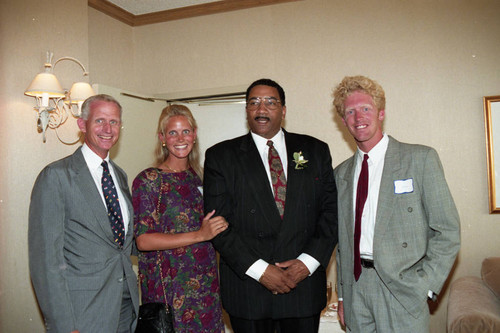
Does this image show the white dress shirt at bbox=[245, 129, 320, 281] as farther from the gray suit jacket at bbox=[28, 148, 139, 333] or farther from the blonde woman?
the gray suit jacket at bbox=[28, 148, 139, 333]

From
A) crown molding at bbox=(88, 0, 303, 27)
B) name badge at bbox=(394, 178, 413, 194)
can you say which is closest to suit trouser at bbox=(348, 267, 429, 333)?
name badge at bbox=(394, 178, 413, 194)

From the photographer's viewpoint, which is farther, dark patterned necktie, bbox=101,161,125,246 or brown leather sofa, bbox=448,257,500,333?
brown leather sofa, bbox=448,257,500,333

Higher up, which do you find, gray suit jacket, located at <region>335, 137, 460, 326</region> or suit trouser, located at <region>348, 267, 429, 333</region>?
gray suit jacket, located at <region>335, 137, 460, 326</region>

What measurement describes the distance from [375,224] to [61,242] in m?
1.56

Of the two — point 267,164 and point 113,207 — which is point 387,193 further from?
point 113,207

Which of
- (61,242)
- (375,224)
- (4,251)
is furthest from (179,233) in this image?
(4,251)

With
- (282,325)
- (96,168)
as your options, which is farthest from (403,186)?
(96,168)

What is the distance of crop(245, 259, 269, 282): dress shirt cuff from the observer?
2.13 metres

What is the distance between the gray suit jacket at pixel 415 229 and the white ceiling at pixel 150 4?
3.37 metres

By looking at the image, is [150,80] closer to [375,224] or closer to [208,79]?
[208,79]

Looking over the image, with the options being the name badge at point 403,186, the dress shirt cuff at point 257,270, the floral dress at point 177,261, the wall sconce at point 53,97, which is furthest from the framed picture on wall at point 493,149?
the wall sconce at point 53,97

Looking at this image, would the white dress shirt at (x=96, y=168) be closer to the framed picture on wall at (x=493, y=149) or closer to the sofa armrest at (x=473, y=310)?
the sofa armrest at (x=473, y=310)

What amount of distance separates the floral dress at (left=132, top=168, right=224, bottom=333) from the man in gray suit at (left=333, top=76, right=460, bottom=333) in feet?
2.70

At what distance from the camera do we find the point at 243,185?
2.27 meters
